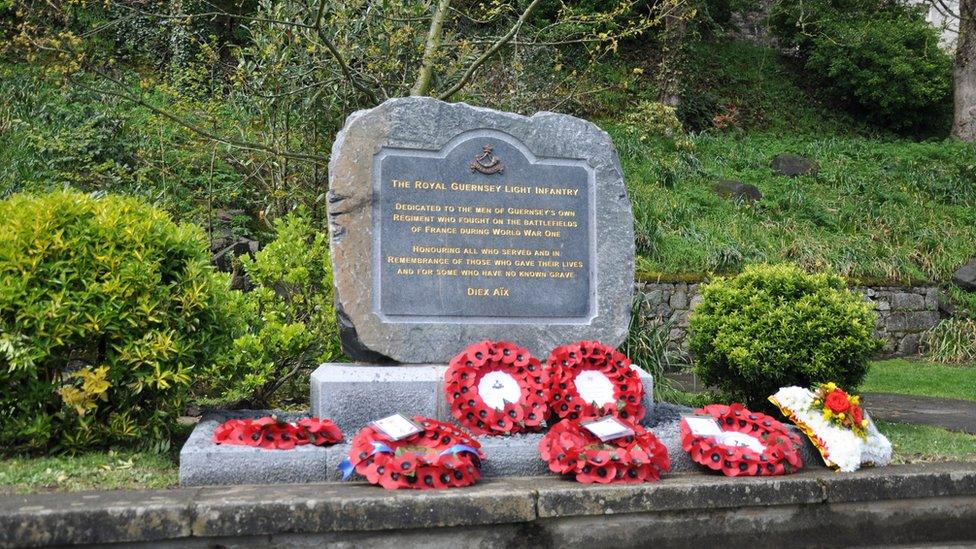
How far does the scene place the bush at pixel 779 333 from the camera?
18.7ft

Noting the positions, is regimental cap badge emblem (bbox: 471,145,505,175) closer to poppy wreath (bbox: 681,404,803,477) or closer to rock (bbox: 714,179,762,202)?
poppy wreath (bbox: 681,404,803,477)

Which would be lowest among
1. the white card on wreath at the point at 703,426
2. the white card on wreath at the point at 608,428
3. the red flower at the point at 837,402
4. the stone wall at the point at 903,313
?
the stone wall at the point at 903,313

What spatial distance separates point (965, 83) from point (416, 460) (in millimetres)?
17013

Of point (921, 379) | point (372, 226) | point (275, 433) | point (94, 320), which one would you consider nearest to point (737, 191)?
point (921, 379)

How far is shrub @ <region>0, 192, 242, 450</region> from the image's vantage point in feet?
13.9

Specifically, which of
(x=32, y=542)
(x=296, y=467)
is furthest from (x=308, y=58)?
(x=32, y=542)

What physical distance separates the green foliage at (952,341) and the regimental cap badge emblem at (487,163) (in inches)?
328

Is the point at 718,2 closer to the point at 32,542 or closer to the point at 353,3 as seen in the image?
the point at 353,3

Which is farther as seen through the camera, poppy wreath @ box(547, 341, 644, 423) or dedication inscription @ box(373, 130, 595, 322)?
dedication inscription @ box(373, 130, 595, 322)

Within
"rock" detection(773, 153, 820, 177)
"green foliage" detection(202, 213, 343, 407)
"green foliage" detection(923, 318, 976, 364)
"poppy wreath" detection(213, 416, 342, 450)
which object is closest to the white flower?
"poppy wreath" detection(213, 416, 342, 450)

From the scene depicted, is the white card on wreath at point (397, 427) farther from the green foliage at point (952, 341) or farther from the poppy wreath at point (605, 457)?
the green foliage at point (952, 341)

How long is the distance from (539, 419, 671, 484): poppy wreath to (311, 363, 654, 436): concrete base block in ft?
2.68

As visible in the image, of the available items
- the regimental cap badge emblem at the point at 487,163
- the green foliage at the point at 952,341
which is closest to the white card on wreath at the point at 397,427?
the regimental cap badge emblem at the point at 487,163

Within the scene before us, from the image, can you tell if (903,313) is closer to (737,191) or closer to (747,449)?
(737,191)
